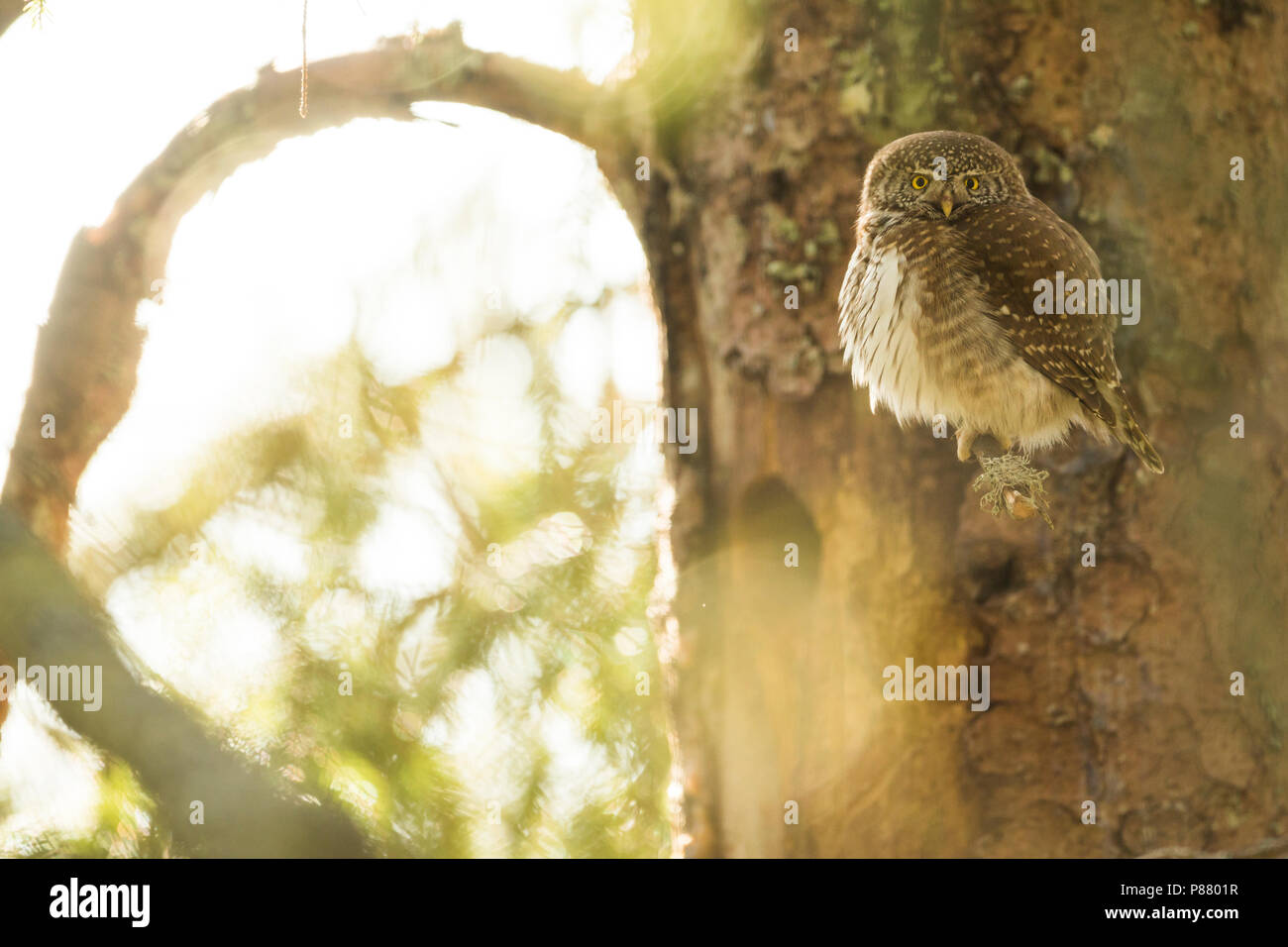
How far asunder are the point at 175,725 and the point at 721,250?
1.45 m

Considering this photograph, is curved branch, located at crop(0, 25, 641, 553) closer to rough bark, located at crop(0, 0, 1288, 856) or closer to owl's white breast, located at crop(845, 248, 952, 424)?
rough bark, located at crop(0, 0, 1288, 856)

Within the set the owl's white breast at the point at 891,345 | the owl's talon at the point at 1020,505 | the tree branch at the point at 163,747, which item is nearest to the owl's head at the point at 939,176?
the owl's white breast at the point at 891,345

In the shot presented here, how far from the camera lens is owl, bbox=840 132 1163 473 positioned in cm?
209

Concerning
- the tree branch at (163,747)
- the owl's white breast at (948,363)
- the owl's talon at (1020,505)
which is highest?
the owl's white breast at (948,363)

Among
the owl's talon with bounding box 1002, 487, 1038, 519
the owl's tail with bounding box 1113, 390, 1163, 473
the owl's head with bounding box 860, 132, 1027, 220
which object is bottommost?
the owl's talon with bounding box 1002, 487, 1038, 519

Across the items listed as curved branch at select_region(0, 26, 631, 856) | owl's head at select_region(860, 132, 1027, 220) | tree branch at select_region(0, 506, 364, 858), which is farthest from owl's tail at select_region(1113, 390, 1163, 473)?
tree branch at select_region(0, 506, 364, 858)

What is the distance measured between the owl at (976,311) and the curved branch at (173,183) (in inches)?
28.4

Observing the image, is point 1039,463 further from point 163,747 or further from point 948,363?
point 163,747

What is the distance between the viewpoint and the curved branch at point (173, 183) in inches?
102

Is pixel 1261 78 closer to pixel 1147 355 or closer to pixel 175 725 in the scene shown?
pixel 1147 355

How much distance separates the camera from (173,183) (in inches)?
107

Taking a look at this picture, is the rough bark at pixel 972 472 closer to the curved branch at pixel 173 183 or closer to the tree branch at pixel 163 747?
the curved branch at pixel 173 183

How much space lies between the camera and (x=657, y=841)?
3.42m

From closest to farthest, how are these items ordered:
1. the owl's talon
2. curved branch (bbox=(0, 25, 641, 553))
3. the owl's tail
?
the owl's talon < the owl's tail < curved branch (bbox=(0, 25, 641, 553))
